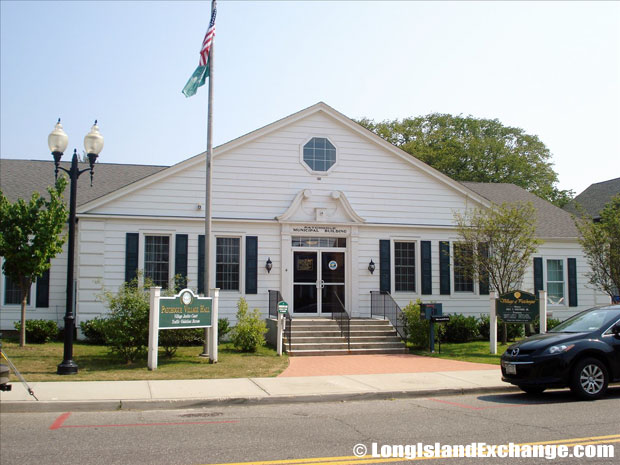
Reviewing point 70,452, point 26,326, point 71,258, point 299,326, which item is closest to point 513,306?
point 299,326

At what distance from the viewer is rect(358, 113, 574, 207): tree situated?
48.8m

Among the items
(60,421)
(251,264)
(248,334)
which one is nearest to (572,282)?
(251,264)

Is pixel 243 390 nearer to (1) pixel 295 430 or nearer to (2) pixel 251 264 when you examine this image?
(1) pixel 295 430

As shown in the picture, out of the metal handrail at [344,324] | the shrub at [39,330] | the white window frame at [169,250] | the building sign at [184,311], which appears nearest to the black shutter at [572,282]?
the metal handrail at [344,324]

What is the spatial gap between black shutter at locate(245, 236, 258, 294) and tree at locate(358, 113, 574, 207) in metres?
31.3

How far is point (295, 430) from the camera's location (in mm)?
7621

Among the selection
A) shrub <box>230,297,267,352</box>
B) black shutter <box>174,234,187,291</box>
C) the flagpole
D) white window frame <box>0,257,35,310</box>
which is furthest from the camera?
black shutter <box>174,234,187,291</box>

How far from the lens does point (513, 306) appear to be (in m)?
16.1

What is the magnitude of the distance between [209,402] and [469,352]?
9.78 m

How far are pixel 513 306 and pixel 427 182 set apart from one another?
6.25 m

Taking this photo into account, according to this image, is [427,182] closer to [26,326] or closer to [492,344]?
[492,344]

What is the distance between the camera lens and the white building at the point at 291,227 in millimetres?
18297

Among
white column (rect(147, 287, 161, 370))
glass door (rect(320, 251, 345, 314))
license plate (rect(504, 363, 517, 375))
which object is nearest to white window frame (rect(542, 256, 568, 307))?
glass door (rect(320, 251, 345, 314))

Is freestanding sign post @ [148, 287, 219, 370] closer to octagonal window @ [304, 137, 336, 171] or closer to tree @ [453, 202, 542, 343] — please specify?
octagonal window @ [304, 137, 336, 171]
